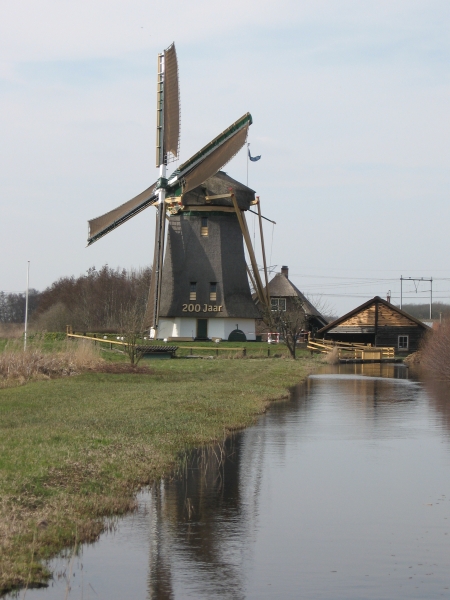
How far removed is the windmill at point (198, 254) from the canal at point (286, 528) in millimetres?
31677

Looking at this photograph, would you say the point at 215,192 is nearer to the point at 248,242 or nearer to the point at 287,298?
the point at 248,242

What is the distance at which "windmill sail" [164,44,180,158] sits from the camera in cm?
4578

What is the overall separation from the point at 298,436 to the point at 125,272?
86.1m

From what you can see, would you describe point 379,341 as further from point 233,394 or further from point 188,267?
point 233,394

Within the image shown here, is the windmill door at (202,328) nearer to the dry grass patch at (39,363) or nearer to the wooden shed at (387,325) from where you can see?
the wooden shed at (387,325)

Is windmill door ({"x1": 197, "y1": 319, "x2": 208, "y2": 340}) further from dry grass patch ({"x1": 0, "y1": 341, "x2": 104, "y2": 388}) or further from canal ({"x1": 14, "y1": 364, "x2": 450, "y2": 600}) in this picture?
canal ({"x1": 14, "y1": 364, "x2": 450, "y2": 600})

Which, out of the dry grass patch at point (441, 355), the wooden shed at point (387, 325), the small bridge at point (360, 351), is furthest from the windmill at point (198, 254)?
the dry grass patch at point (441, 355)

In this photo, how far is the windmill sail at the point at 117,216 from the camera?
46625mm

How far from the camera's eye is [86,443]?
1284 centimetres

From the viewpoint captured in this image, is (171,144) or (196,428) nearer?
(196,428)

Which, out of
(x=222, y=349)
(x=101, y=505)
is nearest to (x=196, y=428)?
(x=101, y=505)

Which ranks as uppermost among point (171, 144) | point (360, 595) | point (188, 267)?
point (171, 144)

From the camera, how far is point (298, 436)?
16.5 m

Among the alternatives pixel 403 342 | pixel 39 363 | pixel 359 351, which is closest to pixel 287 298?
pixel 403 342
